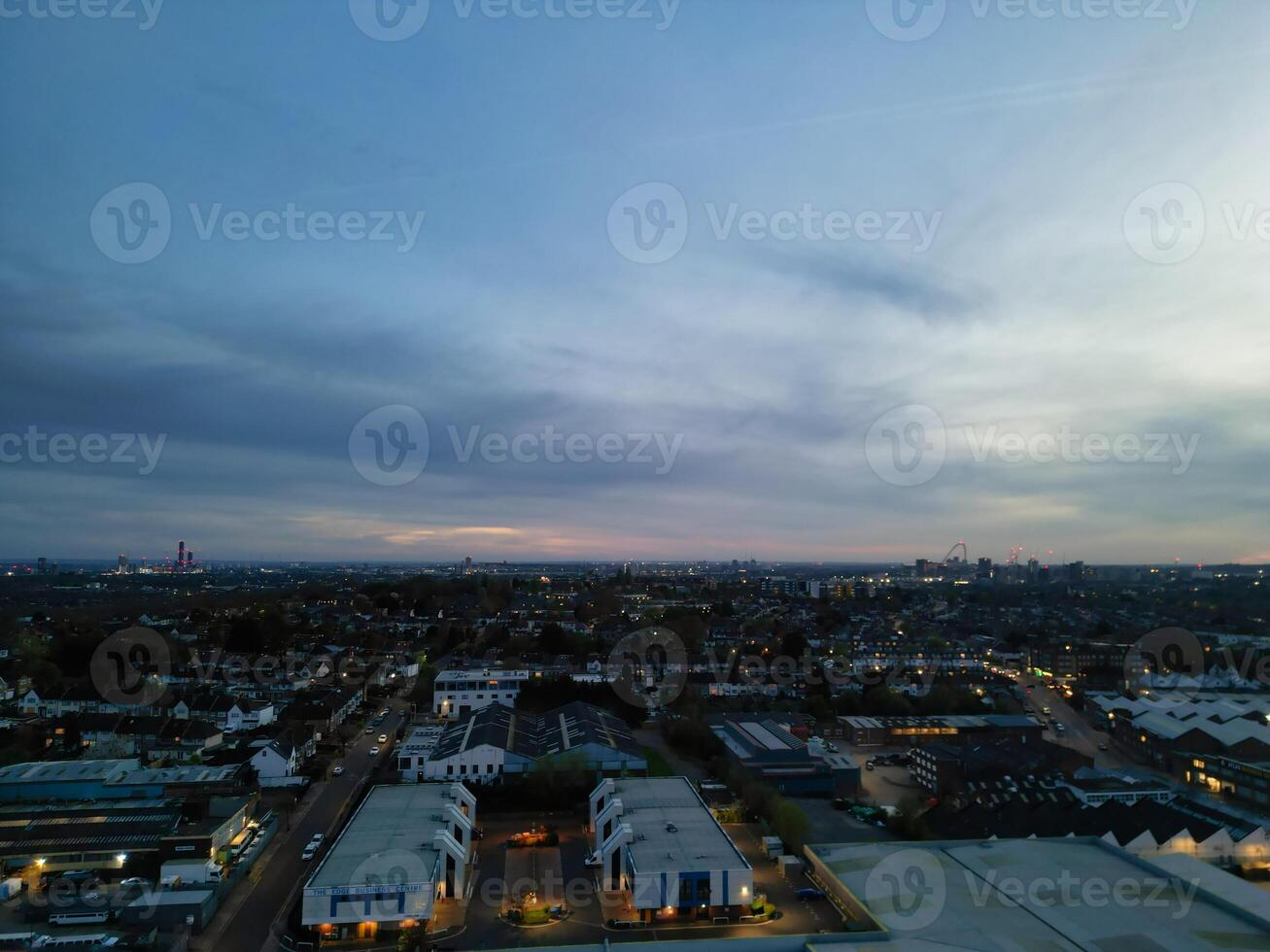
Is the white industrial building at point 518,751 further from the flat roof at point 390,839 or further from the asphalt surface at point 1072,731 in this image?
the asphalt surface at point 1072,731

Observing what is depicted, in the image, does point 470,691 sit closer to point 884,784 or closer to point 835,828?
point 884,784

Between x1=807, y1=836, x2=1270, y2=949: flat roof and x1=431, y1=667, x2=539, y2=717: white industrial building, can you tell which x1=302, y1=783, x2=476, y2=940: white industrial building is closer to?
x1=807, y1=836, x2=1270, y2=949: flat roof

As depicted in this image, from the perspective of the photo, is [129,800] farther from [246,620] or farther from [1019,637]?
[1019,637]

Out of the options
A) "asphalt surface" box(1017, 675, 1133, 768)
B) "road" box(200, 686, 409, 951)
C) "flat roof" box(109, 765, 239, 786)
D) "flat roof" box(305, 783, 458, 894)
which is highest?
"flat roof" box(305, 783, 458, 894)

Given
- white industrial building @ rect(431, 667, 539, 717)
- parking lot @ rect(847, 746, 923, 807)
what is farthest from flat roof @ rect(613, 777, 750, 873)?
white industrial building @ rect(431, 667, 539, 717)

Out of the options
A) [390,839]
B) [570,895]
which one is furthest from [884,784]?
[390,839]

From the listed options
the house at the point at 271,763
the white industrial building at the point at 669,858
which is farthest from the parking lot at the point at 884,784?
the house at the point at 271,763
